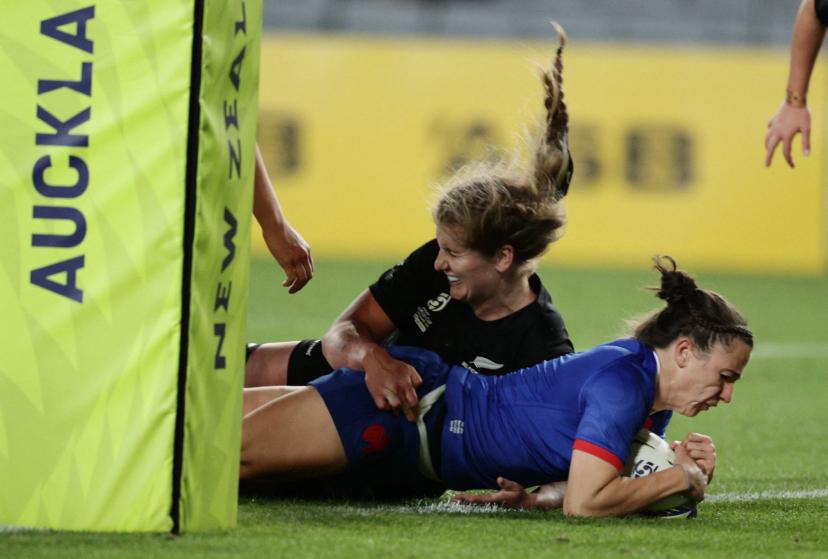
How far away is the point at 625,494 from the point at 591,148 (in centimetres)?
1157

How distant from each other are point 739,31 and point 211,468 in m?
17.1

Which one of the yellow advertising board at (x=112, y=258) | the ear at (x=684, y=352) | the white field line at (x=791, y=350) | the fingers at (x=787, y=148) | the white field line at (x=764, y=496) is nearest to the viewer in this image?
the yellow advertising board at (x=112, y=258)

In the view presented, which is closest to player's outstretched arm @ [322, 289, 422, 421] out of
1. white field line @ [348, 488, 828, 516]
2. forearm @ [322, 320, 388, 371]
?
forearm @ [322, 320, 388, 371]

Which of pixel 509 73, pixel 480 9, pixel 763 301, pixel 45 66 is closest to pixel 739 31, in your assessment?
pixel 480 9

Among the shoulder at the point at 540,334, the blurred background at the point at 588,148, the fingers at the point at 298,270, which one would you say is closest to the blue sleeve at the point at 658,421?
the shoulder at the point at 540,334

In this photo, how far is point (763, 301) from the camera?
13.0m

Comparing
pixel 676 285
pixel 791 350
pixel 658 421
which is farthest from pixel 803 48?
pixel 791 350

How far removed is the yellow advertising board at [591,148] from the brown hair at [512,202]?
10.4 meters

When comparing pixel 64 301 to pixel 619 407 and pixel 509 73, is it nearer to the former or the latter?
pixel 619 407

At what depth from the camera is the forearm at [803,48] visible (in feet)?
17.0

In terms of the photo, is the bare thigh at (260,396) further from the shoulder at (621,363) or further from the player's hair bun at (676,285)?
the player's hair bun at (676,285)

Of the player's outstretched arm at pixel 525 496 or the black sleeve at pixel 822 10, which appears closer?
the player's outstretched arm at pixel 525 496

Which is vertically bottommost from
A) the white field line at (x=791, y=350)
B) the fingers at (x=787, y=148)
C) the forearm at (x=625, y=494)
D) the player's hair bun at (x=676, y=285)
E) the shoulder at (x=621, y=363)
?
the white field line at (x=791, y=350)

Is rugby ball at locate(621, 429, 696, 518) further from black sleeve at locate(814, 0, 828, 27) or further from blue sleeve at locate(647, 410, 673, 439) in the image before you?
black sleeve at locate(814, 0, 828, 27)
